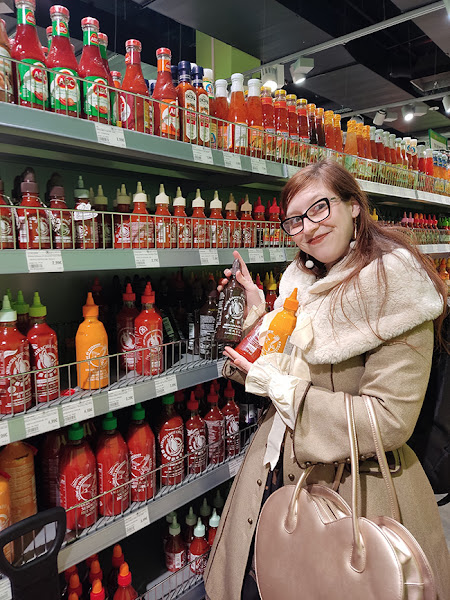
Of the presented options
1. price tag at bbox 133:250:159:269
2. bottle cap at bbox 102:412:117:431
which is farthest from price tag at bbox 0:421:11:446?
price tag at bbox 133:250:159:269

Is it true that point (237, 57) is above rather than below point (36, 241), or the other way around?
above

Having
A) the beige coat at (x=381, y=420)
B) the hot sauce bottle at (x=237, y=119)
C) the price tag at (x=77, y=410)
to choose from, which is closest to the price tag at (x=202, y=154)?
the hot sauce bottle at (x=237, y=119)

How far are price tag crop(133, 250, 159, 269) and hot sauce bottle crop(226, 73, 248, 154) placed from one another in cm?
60

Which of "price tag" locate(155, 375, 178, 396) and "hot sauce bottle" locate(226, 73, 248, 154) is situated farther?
"hot sauce bottle" locate(226, 73, 248, 154)

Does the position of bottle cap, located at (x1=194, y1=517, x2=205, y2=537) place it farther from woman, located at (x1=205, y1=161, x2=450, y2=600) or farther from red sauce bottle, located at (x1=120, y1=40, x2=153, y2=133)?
red sauce bottle, located at (x1=120, y1=40, x2=153, y2=133)

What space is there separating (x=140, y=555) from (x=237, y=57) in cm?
316

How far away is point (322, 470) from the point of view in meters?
1.10

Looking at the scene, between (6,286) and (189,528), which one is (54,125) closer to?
(6,286)

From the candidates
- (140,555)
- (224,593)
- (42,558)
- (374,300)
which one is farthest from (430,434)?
(140,555)

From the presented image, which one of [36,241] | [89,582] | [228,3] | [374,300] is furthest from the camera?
[228,3]

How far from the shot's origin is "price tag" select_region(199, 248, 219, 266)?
151 cm

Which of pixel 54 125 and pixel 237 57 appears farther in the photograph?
pixel 237 57

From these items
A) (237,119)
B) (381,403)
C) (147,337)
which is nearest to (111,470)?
(147,337)

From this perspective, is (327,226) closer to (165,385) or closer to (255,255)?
(255,255)
